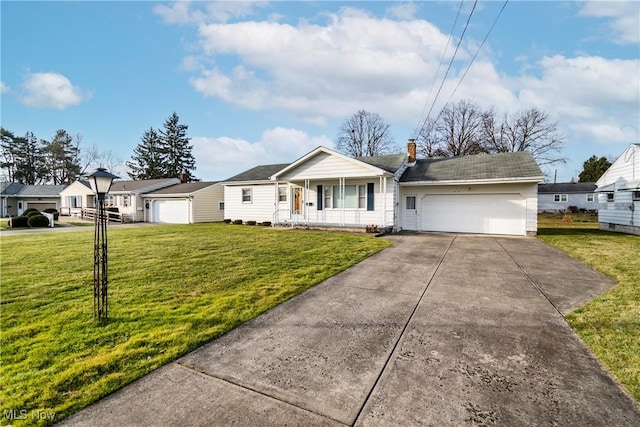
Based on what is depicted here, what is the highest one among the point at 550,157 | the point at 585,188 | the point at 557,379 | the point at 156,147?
the point at 156,147

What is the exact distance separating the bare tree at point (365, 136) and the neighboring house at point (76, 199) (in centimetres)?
2948

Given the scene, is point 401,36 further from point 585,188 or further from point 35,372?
point 585,188

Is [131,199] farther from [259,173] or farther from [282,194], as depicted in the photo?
[282,194]

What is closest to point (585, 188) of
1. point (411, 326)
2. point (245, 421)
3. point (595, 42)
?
point (595, 42)

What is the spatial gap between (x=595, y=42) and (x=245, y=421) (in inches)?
684

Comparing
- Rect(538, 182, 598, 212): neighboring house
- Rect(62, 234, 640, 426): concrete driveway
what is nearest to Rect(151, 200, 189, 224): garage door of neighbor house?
Rect(62, 234, 640, 426): concrete driveway

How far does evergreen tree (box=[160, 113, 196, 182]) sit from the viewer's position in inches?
1929

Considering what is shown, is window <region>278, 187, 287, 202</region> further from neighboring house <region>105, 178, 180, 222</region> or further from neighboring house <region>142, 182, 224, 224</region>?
neighboring house <region>105, 178, 180, 222</region>

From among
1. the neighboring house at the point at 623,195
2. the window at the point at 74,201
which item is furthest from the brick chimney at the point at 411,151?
the window at the point at 74,201

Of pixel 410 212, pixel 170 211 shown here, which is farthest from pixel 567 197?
pixel 170 211

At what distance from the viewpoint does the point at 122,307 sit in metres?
4.45

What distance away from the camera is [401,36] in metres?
10.4

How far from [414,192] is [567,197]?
3658cm

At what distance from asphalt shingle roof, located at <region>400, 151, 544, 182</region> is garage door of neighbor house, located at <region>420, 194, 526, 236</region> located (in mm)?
1003
